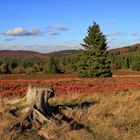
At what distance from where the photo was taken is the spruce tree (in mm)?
48500

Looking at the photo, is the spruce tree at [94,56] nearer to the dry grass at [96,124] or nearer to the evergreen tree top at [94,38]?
the evergreen tree top at [94,38]

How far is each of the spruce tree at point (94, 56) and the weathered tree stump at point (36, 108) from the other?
37.0 m

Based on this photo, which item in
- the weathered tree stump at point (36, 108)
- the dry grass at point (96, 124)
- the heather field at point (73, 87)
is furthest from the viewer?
the heather field at point (73, 87)

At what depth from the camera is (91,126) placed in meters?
9.79

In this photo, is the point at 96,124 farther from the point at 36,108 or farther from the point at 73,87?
the point at 73,87

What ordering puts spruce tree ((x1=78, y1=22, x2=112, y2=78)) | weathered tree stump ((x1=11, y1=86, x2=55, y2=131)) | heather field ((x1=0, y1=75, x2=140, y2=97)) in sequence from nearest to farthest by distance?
weathered tree stump ((x1=11, y1=86, x2=55, y2=131)), heather field ((x1=0, y1=75, x2=140, y2=97)), spruce tree ((x1=78, y1=22, x2=112, y2=78))

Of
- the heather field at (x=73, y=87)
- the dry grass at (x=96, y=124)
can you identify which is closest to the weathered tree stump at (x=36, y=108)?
the dry grass at (x=96, y=124)

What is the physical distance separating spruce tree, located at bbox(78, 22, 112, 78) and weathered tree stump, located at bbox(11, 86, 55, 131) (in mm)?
37011

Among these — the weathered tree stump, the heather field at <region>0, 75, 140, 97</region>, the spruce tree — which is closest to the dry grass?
the weathered tree stump

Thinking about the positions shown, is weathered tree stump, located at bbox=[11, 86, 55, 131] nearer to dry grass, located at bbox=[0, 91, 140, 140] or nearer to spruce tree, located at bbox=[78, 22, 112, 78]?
dry grass, located at bbox=[0, 91, 140, 140]

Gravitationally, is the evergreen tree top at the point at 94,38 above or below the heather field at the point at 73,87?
above

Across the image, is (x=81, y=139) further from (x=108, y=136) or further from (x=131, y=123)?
(x=131, y=123)

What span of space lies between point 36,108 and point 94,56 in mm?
38867

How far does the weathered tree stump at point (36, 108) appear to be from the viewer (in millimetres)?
9492
